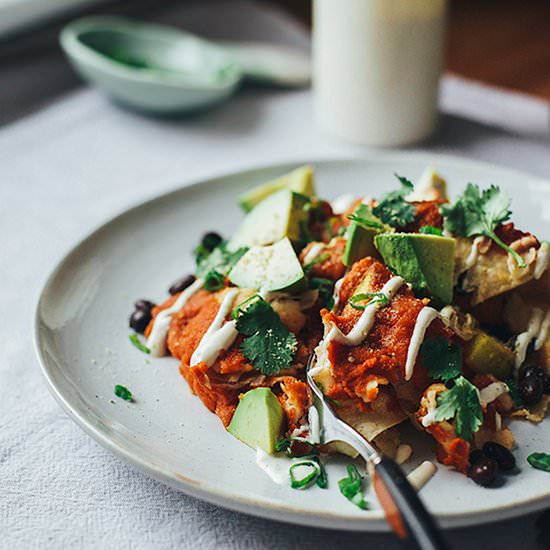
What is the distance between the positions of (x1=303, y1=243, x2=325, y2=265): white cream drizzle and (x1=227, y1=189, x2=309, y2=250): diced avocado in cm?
13

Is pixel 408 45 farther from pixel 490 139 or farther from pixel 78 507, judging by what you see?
pixel 78 507

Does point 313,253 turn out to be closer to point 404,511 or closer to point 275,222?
point 275,222

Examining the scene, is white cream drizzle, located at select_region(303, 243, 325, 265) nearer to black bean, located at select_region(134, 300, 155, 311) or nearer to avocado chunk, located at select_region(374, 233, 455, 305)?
avocado chunk, located at select_region(374, 233, 455, 305)

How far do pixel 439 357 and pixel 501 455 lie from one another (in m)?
0.27

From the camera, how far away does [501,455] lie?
6.57 ft

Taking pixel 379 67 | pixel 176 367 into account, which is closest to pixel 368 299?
pixel 176 367

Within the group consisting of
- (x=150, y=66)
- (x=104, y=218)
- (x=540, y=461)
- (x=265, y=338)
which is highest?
(x=265, y=338)

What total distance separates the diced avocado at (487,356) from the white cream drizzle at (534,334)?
28mm

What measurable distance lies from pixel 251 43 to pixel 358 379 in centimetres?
358

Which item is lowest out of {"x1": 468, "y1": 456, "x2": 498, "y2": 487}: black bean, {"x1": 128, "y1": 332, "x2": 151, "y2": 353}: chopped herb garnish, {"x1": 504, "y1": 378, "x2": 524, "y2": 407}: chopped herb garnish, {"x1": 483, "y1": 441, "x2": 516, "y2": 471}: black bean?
{"x1": 128, "y1": 332, "x2": 151, "y2": 353}: chopped herb garnish

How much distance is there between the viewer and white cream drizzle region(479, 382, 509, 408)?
6.99ft

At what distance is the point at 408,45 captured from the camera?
3.78m

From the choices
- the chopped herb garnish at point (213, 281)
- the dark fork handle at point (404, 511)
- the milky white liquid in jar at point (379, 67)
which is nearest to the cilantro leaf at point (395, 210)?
the chopped herb garnish at point (213, 281)

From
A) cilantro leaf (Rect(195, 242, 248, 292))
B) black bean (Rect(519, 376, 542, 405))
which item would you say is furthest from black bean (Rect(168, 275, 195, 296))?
black bean (Rect(519, 376, 542, 405))
